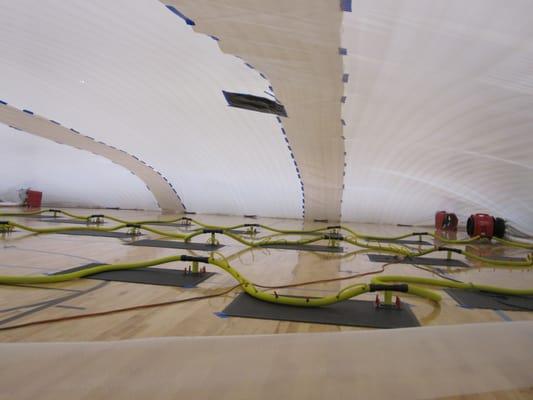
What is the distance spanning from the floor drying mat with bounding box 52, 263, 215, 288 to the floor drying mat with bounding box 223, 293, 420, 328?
2.16 ft

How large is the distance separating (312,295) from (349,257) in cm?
226

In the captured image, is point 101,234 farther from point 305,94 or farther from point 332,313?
point 332,313

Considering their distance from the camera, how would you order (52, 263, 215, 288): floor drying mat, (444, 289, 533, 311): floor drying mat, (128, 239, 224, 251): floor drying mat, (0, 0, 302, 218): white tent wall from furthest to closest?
(0, 0, 302, 218): white tent wall
(128, 239, 224, 251): floor drying mat
(52, 263, 215, 288): floor drying mat
(444, 289, 533, 311): floor drying mat

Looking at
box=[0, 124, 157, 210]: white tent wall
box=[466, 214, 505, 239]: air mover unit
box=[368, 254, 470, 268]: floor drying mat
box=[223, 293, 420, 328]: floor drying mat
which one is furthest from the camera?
box=[0, 124, 157, 210]: white tent wall

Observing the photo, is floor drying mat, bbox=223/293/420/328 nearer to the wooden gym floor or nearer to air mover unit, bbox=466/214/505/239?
the wooden gym floor

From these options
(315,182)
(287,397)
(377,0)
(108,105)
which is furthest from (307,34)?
(315,182)

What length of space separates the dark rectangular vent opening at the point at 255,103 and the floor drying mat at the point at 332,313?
18.0 feet

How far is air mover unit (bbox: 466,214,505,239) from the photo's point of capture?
8.40 metres

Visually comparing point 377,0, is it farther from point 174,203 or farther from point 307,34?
point 174,203

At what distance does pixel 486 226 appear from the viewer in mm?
8422

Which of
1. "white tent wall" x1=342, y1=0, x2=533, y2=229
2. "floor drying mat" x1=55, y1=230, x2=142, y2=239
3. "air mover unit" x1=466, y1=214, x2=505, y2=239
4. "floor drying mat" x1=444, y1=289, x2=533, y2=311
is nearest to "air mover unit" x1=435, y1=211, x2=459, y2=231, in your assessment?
"white tent wall" x1=342, y1=0, x2=533, y2=229

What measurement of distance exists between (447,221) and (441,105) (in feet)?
18.2

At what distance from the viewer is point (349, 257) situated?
5023 millimetres

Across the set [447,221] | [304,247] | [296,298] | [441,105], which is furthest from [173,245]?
[447,221]
